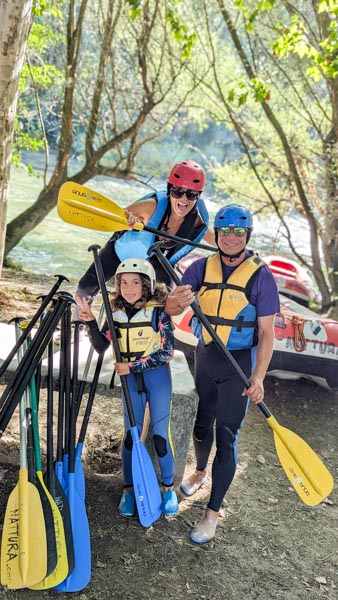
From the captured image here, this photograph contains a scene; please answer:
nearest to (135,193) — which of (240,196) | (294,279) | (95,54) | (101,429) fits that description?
(95,54)

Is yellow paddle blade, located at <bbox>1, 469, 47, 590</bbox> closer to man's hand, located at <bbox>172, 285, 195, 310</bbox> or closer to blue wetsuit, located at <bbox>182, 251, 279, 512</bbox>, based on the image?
blue wetsuit, located at <bbox>182, 251, 279, 512</bbox>

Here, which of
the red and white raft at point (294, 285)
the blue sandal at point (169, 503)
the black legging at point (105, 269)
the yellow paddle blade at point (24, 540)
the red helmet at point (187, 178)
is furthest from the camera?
the red and white raft at point (294, 285)

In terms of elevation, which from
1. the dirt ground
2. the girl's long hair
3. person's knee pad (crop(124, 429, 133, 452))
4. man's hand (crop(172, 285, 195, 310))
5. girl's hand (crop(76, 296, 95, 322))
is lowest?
the dirt ground

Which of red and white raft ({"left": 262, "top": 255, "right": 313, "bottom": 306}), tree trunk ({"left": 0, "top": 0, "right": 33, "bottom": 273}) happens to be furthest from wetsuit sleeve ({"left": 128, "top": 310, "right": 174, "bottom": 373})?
red and white raft ({"left": 262, "top": 255, "right": 313, "bottom": 306})

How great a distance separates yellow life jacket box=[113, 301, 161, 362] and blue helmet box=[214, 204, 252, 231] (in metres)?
0.54

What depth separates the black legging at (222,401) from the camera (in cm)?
249

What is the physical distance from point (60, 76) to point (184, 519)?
7661 millimetres

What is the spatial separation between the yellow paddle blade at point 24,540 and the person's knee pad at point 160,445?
605 millimetres

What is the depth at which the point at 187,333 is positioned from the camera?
4.56 meters

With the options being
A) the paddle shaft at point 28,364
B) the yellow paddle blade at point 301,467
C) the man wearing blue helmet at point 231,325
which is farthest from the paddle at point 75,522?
the yellow paddle blade at point 301,467

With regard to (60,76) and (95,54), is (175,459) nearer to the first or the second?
(60,76)

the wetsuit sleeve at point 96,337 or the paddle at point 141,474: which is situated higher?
the wetsuit sleeve at point 96,337

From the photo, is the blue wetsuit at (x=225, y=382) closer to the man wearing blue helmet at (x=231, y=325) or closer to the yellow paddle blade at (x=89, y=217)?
the man wearing blue helmet at (x=231, y=325)

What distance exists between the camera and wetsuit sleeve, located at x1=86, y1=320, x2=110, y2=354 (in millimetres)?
2461
